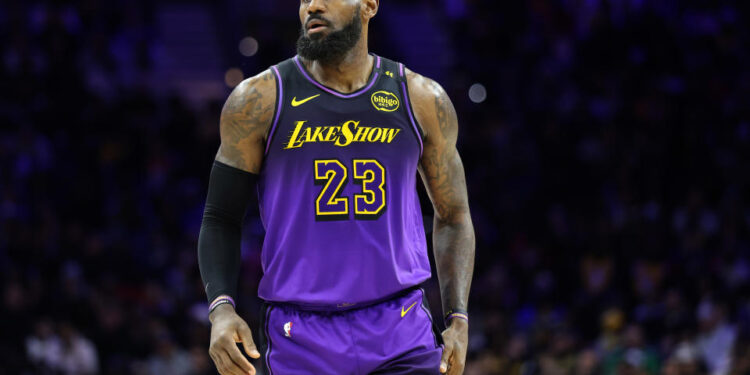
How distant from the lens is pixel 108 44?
15.0 meters

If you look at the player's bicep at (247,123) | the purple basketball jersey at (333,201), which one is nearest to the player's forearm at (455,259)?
the purple basketball jersey at (333,201)

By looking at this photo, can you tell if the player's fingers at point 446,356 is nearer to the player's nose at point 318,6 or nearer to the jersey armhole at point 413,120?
the jersey armhole at point 413,120

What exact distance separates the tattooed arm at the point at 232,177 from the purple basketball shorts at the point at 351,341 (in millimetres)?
259

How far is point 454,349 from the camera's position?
3.92 metres

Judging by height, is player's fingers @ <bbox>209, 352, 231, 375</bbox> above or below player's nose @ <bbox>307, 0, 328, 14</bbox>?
below

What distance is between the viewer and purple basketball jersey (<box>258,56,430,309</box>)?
3.71 meters

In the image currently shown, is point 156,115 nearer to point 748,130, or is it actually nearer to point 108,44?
point 108,44

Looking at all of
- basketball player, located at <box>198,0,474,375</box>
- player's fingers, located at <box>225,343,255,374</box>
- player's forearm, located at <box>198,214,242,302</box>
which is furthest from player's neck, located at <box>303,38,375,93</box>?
player's fingers, located at <box>225,343,255,374</box>

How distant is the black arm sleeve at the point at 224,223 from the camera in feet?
12.4

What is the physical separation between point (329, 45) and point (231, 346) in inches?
50.3

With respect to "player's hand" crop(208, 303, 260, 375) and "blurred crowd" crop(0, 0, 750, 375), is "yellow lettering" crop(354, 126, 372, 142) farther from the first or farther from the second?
"blurred crowd" crop(0, 0, 750, 375)

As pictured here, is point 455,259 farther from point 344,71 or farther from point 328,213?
point 344,71

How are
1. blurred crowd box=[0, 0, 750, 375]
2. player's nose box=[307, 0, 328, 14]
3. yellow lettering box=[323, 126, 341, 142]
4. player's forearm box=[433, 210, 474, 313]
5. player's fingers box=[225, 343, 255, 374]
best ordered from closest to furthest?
player's fingers box=[225, 343, 255, 374] < yellow lettering box=[323, 126, 341, 142] < player's nose box=[307, 0, 328, 14] < player's forearm box=[433, 210, 474, 313] < blurred crowd box=[0, 0, 750, 375]

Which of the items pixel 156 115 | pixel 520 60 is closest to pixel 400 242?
pixel 156 115
